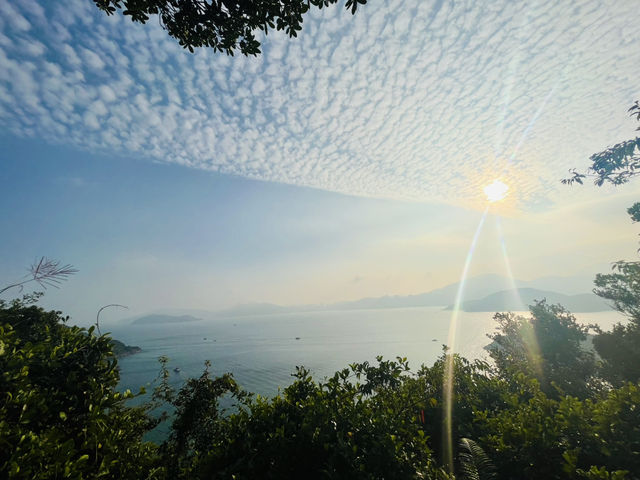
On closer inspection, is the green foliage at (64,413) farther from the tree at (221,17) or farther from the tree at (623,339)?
the tree at (623,339)

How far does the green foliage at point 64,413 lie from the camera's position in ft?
9.56

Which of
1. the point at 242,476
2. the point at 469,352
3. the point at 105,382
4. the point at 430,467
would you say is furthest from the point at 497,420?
the point at 469,352

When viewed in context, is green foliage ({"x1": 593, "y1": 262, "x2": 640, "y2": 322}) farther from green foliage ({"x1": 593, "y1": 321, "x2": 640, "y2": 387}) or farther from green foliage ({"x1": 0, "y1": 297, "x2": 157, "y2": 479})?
green foliage ({"x1": 0, "y1": 297, "x2": 157, "y2": 479})

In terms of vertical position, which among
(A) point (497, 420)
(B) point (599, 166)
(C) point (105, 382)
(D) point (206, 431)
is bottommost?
(D) point (206, 431)

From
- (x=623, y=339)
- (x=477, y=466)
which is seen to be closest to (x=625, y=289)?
(x=623, y=339)

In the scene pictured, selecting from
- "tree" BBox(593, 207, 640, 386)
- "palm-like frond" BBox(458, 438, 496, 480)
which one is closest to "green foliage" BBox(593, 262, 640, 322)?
"tree" BBox(593, 207, 640, 386)

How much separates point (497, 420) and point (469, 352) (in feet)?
358

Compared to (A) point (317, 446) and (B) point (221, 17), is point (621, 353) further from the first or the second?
(B) point (221, 17)

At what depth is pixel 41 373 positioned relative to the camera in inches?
158

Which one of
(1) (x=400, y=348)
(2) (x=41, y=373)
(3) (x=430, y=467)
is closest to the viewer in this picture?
(2) (x=41, y=373)

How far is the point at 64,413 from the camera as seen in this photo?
11.7 feet

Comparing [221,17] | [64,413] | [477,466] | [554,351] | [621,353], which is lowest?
[554,351]

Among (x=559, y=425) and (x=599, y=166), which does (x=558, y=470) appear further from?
(x=599, y=166)

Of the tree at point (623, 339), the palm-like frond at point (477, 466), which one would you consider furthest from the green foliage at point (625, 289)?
the palm-like frond at point (477, 466)
